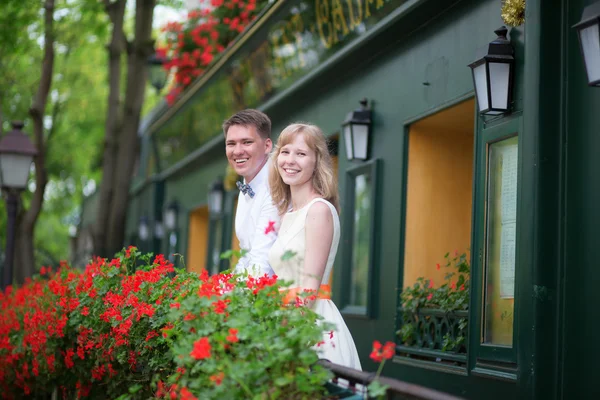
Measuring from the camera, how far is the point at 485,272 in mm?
6453

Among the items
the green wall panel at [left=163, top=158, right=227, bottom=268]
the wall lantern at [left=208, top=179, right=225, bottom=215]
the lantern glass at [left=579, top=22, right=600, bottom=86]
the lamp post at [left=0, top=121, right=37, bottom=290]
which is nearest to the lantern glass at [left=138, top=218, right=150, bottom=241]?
the green wall panel at [left=163, top=158, right=227, bottom=268]

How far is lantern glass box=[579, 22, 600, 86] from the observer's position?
15.3 ft

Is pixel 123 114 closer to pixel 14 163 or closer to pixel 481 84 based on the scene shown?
pixel 14 163

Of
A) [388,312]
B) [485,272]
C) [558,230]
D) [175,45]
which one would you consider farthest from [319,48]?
[175,45]

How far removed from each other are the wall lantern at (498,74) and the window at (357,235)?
2.91 metres

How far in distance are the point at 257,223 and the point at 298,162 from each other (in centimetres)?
54

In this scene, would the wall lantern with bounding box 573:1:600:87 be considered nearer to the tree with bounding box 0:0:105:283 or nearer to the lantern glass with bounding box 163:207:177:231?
the tree with bounding box 0:0:105:283

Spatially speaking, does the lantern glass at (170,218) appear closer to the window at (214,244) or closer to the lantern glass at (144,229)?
the window at (214,244)

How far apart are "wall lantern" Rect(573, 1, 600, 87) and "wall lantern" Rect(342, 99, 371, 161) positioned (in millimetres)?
4173

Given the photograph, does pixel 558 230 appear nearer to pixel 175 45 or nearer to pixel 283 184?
pixel 283 184

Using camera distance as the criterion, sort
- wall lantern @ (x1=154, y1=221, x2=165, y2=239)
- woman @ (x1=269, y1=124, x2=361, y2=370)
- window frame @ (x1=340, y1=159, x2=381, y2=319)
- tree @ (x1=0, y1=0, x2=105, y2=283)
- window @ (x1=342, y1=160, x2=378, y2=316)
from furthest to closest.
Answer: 1. wall lantern @ (x1=154, y1=221, x2=165, y2=239)
2. tree @ (x1=0, y1=0, x2=105, y2=283)
3. window @ (x1=342, y1=160, x2=378, y2=316)
4. window frame @ (x1=340, y1=159, x2=381, y2=319)
5. woman @ (x1=269, y1=124, x2=361, y2=370)

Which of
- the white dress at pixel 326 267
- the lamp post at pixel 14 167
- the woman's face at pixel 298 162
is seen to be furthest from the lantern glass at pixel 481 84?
the lamp post at pixel 14 167

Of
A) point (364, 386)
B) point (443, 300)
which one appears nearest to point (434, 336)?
point (443, 300)

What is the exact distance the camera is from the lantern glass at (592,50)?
4648mm
